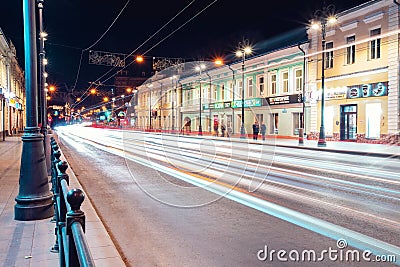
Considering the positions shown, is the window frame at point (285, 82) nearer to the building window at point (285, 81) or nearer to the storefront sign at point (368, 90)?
the building window at point (285, 81)

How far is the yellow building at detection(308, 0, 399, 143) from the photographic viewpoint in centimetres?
2333

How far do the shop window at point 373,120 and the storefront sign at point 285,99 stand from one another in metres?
7.04

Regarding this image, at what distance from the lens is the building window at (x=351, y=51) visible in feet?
86.8

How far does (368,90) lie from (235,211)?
2171 centimetres

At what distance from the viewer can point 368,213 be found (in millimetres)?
6465

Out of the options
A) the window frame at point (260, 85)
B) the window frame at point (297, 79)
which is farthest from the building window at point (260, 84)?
the window frame at point (297, 79)

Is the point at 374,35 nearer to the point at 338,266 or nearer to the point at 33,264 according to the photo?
the point at 338,266

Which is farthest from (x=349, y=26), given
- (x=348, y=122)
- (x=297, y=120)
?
(x=297, y=120)

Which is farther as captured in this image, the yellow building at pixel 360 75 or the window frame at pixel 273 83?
the window frame at pixel 273 83

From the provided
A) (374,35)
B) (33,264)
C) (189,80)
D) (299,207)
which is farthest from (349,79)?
(33,264)

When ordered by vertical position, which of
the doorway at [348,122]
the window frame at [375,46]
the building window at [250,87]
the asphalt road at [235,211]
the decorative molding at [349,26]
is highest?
the decorative molding at [349,26]

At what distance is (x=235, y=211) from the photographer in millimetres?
6848

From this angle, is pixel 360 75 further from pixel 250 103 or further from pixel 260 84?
pixel 250 103

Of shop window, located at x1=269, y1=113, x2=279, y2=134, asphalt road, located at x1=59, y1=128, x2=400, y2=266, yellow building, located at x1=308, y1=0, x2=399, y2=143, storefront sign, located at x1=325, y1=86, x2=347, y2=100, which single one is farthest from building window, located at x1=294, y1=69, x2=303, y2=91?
asphalt road, located at x1=59, y1=128, x2=400, y2=266
